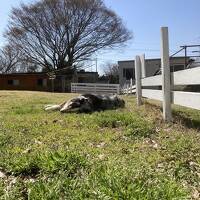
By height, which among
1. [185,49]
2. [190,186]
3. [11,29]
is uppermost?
[11,29]

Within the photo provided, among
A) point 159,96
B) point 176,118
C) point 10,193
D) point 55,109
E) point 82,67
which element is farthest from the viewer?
point 82,67

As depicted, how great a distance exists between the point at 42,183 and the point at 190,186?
120 centimetres

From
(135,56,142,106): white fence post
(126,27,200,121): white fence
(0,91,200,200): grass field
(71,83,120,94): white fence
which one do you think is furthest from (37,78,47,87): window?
(0,91,200,200): grass field

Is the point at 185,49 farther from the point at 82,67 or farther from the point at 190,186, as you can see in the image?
the point at 82,67

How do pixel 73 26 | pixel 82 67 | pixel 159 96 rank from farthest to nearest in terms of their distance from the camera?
pixel 82 67 < pixel 73 26 < pixel 159 96

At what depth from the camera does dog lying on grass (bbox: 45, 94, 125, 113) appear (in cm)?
919

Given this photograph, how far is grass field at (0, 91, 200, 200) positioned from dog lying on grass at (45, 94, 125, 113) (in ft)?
7.94

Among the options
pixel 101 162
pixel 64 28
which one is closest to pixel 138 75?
pixel 101 162

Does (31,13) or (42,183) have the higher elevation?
(31,13)

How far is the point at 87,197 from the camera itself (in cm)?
318

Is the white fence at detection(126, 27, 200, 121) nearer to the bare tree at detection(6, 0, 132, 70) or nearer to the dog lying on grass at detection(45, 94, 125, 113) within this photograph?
the dog lying on grass at detection(45, 94, 125, 113)

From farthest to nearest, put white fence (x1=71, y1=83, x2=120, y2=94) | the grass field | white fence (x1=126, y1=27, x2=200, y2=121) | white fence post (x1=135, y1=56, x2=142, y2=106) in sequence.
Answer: white fence (x1=71, y1=83, x2=120, y2=94), white fence post (x1=135, y1=56, x2=142, y2=106), white fence (x1=126, y1=27, x2=200, y2=121), the grass field

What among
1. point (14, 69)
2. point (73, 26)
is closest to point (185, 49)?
point (73, 26)

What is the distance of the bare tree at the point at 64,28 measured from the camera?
50781mm
